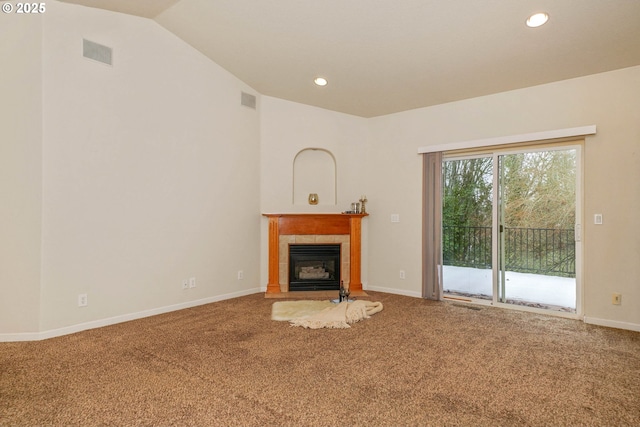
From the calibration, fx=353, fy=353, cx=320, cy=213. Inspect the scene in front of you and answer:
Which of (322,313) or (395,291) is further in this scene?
(395,291)

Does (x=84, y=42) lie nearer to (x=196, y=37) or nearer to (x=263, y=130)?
(x=196, y=37)

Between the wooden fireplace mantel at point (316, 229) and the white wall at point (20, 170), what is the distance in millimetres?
2684

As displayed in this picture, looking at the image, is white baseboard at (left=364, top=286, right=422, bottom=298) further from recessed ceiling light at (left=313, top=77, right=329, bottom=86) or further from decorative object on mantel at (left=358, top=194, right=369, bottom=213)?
recessed ceiling light at (left=313, top=77, right=329, bottom=86)

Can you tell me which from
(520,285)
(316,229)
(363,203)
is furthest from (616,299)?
(316,229)

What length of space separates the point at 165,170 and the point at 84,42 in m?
1.42

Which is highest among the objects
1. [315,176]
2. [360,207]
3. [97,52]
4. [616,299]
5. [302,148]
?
[97,52]

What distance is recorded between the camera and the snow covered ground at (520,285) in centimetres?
414

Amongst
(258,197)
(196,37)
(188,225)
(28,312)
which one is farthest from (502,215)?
(28,312)

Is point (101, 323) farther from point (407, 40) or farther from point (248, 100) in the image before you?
point (407, 40)

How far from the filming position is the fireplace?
5.27 metres

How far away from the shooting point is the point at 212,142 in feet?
15.0

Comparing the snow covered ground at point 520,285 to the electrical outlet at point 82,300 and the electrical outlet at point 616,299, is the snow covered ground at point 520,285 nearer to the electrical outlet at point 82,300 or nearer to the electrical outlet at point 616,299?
the electrical outlet at point 616,299

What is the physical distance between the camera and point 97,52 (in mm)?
3486

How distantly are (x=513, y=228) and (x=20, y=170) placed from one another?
5.24 metres
